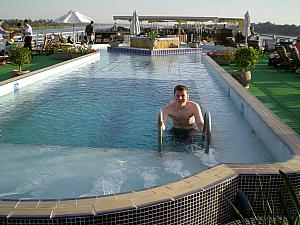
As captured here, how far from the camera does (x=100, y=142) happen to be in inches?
202

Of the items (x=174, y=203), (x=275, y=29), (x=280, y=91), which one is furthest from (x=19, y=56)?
(x=275, y=29)

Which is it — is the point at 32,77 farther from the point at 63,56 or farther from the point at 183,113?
the point at 183,113

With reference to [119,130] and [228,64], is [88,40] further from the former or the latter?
[119,130]

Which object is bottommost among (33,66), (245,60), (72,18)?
(33,66)

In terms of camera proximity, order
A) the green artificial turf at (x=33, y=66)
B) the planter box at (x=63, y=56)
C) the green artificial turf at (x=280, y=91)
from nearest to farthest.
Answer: the green artificial turf at (x=280, y=91) → the green artificial turf at (x=33, y=66) → the planter box at (x=63, y=56)

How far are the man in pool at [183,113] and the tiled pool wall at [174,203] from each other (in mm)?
1777

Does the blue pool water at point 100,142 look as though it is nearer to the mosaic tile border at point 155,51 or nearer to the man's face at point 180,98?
the man's face at point 180,98

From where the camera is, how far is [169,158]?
451 cm

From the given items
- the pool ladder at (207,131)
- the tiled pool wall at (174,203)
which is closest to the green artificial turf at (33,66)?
the pool ladder at (207,131)

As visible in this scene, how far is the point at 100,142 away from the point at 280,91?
14.6 feet

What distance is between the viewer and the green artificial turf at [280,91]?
5.97m

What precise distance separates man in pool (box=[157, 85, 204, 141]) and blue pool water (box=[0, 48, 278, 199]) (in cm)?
34

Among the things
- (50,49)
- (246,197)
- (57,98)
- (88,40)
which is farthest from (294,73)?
(88,40)

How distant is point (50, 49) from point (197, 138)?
12233 mm
